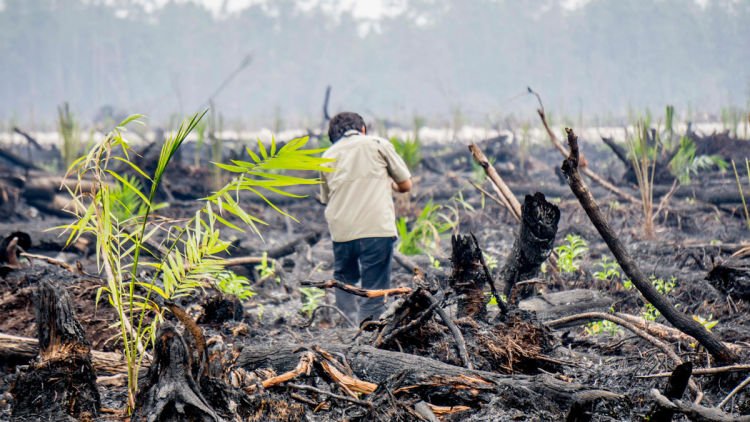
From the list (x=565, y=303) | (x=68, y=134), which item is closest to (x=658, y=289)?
(x=565, y=303)

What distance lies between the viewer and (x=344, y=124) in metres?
4.31

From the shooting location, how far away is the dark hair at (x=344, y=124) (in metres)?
4.31

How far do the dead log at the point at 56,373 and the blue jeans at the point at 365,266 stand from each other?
2.12 meters

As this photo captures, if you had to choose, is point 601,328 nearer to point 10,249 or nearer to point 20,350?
point 20,350

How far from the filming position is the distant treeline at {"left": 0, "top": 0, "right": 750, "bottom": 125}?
217ft

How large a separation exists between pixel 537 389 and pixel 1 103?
8218 cm

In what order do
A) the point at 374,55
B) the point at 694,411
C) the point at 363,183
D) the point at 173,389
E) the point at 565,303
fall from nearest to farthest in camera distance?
1. the point at 694,411
2. the point at 173,389
3. the point at 565,303
4. the point at 363,183
5. the point at 374,55

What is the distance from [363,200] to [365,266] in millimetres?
464

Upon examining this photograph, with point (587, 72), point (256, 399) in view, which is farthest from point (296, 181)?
point (587, 72)

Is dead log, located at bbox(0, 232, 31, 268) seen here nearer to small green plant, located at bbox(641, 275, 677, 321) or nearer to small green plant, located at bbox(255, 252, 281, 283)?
small green plant, located at bbox(255, 252, 281, 283)

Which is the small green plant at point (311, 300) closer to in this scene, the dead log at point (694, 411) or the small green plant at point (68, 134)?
the dead log at point (694, 411)

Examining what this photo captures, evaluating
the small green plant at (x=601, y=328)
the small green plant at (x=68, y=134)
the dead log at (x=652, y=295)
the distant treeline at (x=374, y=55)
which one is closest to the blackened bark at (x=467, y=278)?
the dead log at (x=652, y=295)

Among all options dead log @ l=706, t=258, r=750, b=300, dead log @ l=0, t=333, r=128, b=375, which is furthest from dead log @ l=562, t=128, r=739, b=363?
dead log @ l=0, t=333, r=128, b=375

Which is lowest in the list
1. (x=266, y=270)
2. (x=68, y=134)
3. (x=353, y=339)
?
(x=266, y=270)
